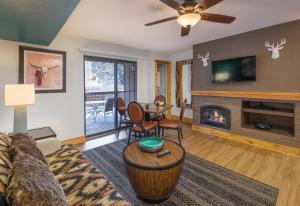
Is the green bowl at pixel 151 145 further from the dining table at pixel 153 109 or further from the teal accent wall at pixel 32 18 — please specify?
the teal accent wall at pixel 32 18

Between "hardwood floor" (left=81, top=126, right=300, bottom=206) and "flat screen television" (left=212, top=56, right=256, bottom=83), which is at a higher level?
"flat screen television" (left=212, top=56, right=256, bottom=83)

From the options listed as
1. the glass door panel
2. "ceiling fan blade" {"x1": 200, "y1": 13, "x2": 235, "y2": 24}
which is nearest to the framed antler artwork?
the glass door panel

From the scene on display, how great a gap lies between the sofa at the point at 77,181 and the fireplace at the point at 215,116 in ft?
11.1

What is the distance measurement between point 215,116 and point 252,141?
1001mm

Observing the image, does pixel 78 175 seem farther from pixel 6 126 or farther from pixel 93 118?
pixel 93 118

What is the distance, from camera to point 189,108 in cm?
543

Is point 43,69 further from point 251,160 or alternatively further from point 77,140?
point 251,160

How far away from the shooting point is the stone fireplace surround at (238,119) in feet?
9.78

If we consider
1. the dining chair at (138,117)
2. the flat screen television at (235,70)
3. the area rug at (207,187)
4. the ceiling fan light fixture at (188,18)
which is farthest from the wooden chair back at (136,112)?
the flat screen television at (235,70)

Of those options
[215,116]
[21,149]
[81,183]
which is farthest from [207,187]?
[215,116]

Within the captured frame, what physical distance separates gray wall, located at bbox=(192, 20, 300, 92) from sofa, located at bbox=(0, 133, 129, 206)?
3.55m

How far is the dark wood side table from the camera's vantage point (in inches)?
102

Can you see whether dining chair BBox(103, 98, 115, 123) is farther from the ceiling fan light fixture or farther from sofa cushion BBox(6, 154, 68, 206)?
sofa cushion BBox(6, 154, 68, 206)

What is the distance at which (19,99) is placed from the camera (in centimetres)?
228
